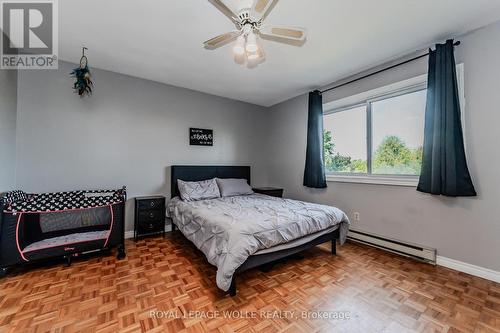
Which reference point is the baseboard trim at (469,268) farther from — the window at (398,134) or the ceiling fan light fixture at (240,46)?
the ceiling fan light fixture at (240,46)

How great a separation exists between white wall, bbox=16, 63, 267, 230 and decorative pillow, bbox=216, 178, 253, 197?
0.55m

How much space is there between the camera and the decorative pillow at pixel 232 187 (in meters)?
3.77

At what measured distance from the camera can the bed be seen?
5.91ft

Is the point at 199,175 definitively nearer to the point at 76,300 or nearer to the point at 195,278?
the point at 195,278

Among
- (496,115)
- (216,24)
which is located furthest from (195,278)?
(496,115)

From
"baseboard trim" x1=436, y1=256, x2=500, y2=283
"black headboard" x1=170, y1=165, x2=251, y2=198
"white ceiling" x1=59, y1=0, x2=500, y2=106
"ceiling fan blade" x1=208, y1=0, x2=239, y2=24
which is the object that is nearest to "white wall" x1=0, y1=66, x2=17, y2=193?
"white ceiling" x1=59, y1=0, x2=500, y2=106

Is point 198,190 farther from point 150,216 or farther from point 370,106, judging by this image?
point 370,106

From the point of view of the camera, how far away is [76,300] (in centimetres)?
175

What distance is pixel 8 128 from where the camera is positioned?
2404mm

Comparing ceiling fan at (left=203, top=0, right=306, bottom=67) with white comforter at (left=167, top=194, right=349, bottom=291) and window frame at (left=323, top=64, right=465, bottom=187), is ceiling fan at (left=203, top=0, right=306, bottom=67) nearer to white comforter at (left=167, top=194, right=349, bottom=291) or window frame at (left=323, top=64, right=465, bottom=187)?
white comforter at (left=167, top=194, right=349, bottom=291)

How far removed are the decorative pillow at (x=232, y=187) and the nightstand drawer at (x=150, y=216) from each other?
1.04 meters

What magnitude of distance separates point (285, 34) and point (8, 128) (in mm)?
3226

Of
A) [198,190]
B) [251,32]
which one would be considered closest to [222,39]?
[251,32]

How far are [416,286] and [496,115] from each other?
1873 millimetres
